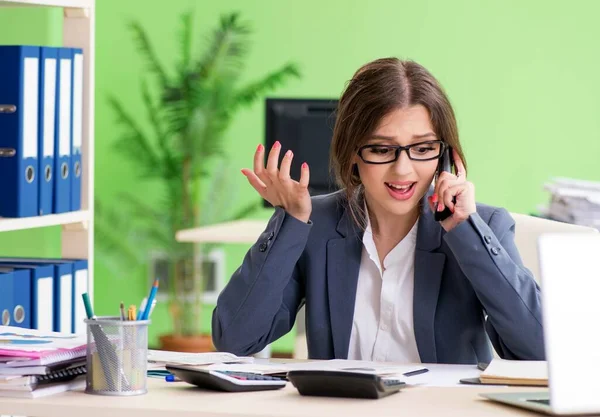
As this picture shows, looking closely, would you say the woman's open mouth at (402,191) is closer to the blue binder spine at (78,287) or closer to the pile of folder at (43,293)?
the pile of folder at (43,293)

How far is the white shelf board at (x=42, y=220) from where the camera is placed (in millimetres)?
2371

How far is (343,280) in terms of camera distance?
2.20 meters

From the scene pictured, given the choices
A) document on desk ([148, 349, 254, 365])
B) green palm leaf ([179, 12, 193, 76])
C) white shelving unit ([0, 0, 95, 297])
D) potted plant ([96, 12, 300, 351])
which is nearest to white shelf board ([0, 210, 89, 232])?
white shelving unit ([0, 0, 95, 297])

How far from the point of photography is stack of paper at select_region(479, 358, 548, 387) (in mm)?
1651

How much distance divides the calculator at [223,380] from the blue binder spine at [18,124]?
935 mm

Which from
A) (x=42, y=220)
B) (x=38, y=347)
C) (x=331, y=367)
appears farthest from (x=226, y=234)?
(x=38, y=347)

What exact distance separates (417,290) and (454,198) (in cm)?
21

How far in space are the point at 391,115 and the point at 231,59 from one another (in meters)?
3.60

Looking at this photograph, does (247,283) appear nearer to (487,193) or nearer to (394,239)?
(394,239)

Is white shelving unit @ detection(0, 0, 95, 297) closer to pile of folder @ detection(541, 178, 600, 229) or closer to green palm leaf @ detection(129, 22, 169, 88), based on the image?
pile of folder @ detection(541, 178, 600, 229)

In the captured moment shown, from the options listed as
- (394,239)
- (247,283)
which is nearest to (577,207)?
(394,239)

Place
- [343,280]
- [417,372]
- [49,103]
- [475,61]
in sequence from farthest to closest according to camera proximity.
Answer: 1. [475,61]
2. [49,103]
3. [343,280]
4. [417,372]

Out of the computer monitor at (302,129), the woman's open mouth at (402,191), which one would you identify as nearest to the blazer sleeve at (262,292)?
the woman's open mouth at (402,191)

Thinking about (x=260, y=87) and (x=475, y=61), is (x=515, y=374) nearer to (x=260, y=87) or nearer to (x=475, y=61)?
(x=260, y=87)
